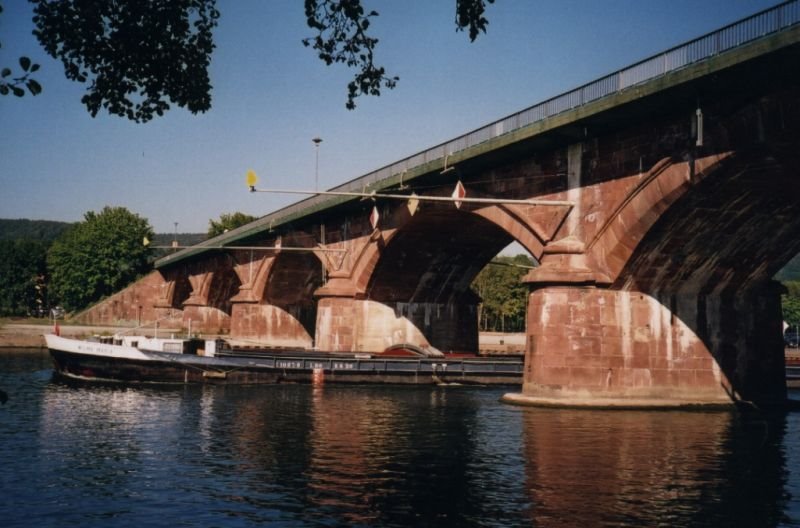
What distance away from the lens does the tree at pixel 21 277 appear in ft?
382

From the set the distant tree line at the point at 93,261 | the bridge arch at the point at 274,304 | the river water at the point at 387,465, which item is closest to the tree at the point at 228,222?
the distant tree line at the point at 93,261

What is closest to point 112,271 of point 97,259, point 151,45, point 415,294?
point 97,259

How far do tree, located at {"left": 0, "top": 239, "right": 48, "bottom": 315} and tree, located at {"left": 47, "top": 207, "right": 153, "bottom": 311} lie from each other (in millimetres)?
10395

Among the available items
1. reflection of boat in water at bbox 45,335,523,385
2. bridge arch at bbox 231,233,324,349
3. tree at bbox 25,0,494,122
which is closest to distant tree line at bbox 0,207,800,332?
bridge arch at bbox 231,233,324,349

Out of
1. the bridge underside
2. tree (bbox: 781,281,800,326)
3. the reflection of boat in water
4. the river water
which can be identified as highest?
tree (bbox: 781,281,800,326)

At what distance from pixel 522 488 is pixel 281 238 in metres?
47.2

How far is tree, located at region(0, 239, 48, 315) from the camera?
116500 mm

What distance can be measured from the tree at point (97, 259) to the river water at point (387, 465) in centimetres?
7592

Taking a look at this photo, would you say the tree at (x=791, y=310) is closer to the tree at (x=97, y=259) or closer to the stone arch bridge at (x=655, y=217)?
the tree at (x=97, y=259)

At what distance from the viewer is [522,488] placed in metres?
17.3

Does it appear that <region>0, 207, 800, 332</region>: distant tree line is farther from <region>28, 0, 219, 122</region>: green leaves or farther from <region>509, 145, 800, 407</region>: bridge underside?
<region>28, 0, 219, 122</region>: green leaves

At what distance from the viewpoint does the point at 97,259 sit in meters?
105

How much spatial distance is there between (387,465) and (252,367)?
2446 cm

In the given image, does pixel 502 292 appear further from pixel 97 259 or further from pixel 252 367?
pixel 252 367
